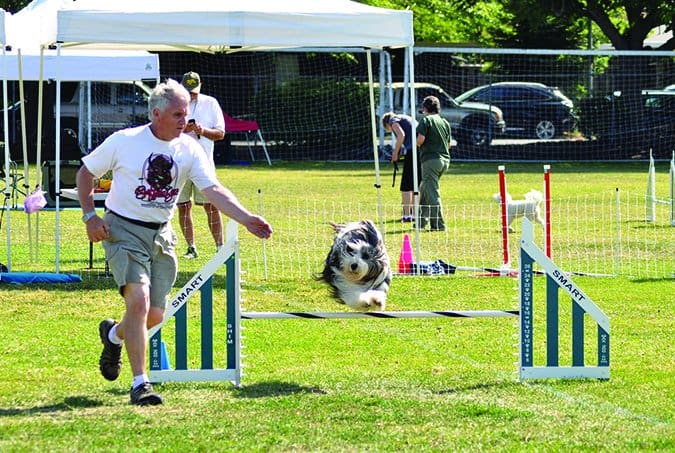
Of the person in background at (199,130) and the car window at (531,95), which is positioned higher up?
the car window at (531,95)

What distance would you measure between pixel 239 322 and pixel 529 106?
26.5 meters

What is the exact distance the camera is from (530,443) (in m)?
5.49

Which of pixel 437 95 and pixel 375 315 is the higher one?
pixel 437 95

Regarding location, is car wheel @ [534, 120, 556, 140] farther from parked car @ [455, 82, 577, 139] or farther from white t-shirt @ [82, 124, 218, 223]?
white t-shirt @ [82, 124, 218, 223]

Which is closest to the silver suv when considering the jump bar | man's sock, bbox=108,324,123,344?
the jump bar

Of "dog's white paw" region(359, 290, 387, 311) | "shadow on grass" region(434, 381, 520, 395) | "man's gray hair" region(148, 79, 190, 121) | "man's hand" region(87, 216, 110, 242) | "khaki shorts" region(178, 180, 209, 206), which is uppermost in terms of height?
"man's gray hair" region(148, 79, 190, 121)

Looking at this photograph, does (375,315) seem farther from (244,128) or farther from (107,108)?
(107,108)

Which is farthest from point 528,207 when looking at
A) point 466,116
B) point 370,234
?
point 466,116

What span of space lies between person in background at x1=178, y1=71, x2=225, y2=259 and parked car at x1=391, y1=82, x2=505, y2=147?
64.2ft

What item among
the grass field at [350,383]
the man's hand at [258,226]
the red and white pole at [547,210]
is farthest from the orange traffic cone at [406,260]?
the man's hand at [258,226]

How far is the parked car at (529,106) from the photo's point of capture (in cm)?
3228

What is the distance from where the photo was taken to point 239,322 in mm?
6734

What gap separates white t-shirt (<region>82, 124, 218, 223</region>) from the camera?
20.0 feet

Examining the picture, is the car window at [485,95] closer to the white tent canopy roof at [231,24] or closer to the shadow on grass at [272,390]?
the white tent canopy roof at [231,24]
